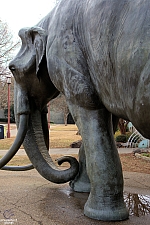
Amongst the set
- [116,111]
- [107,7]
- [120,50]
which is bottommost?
[116,111]

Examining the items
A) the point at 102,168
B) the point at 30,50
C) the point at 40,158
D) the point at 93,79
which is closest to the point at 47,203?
the point at 40,158

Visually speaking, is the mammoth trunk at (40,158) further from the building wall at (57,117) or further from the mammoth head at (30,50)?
the building wall at (57,117)

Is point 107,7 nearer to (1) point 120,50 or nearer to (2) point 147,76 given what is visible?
(1) point 120,50

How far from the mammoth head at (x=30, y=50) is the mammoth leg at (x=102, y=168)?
0.92 m

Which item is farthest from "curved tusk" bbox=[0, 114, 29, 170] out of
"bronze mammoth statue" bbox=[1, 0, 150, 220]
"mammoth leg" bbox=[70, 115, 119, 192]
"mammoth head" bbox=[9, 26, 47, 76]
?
"mammoth leg" bbox=[70, 115, 119, 192]

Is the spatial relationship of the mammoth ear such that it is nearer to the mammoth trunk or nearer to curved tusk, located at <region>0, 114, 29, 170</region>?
curved tusk, located at <region>0, 114, 29, 170</region>

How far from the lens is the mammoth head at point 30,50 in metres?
3.48

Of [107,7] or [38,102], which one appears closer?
[107,7]

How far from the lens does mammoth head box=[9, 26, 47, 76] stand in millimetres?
3482

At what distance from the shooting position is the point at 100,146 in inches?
116

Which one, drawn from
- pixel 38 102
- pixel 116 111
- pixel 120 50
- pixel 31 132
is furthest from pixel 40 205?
pixel 120 50

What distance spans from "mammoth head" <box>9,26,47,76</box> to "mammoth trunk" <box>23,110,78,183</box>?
647mm

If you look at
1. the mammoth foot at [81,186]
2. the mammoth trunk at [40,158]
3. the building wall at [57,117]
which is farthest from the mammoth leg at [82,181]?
the building wall at [57,117]

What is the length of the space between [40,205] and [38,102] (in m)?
1.29
